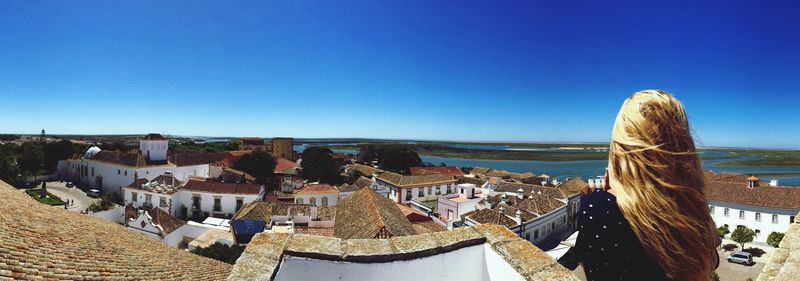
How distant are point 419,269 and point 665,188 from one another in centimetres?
174

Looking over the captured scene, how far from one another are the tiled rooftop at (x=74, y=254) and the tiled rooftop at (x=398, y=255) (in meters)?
2.53

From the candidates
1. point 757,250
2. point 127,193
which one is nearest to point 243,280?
point 757,250

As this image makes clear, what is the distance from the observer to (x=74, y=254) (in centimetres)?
438

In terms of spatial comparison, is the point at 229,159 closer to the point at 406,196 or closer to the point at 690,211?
the point at 406,196

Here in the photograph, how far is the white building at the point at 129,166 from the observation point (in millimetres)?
37125

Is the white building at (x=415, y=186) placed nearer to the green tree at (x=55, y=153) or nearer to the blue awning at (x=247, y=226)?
the blue awning at (x=247, y=226)

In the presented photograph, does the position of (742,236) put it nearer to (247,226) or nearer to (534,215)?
(534,215)

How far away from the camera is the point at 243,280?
2021 mm

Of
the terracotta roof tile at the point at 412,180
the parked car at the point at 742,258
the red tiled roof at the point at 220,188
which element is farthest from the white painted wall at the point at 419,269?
the terracotta roof tile at the point at 412,180

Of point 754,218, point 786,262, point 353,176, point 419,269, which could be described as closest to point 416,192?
point 353,176

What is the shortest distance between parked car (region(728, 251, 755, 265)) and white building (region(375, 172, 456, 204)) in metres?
20.2

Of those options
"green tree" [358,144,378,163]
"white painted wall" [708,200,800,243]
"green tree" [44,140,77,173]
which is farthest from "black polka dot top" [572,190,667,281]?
"green tree" [358,144,378,163]

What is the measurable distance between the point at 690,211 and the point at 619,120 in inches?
12.7

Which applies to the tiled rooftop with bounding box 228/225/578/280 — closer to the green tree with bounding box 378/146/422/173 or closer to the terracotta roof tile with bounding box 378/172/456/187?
the terracotta roof tile with bounding box 378/172/456/187
